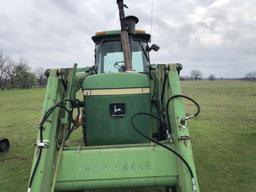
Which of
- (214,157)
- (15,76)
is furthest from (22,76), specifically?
(214,157)

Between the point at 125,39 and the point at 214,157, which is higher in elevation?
the point at 125,39

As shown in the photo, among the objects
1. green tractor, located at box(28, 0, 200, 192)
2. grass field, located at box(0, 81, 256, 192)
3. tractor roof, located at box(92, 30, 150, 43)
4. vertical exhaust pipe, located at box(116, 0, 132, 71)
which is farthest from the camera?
grass field, located at box(0, 81, 256, 192)

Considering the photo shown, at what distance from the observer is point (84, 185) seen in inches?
128

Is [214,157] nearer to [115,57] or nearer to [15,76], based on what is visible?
[115,57]

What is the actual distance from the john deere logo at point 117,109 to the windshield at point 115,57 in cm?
121

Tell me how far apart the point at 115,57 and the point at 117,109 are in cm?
140

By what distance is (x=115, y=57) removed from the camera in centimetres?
516

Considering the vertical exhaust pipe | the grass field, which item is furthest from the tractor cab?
the grass field

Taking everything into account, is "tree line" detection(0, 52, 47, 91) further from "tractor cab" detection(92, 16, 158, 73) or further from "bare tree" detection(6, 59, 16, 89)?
"tractor cab" detection(92, 16, 158, 73)

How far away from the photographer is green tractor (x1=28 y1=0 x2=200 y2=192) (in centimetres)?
323

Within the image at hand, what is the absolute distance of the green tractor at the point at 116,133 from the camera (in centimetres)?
323

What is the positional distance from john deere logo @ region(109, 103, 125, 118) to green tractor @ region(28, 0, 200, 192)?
0.5 inches

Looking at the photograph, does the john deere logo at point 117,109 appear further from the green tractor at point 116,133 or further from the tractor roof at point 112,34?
the tractor roof at point 112,34

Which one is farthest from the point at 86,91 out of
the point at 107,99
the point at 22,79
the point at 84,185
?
the point at 22,79
